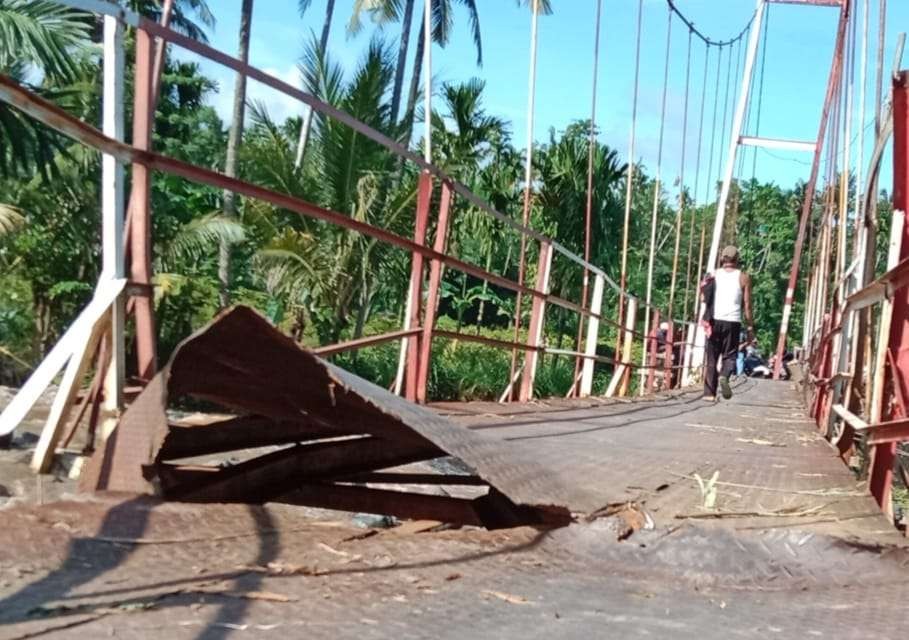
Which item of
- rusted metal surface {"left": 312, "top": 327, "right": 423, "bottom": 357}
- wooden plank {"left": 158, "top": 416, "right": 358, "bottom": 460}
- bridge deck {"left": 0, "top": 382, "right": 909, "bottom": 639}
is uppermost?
rusted metal surface {"left": 312, "top": 327, "right": 423, "bottom": 357}

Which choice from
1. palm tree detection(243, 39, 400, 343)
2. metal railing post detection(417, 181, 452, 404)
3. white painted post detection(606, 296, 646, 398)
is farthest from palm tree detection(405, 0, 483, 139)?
metal railing post detection(417, 181, 452, 404)

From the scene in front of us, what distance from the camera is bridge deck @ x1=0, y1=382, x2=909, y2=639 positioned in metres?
2.06

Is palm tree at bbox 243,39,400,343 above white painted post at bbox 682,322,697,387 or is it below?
above

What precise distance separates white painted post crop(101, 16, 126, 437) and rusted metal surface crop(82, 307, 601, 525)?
149 mm

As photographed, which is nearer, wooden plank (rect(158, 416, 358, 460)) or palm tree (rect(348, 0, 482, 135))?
wooden plank (rect(158, 416, 358, 460))

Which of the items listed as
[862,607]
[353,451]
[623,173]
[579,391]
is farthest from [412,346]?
[623,173]

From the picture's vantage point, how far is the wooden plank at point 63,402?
263 cm

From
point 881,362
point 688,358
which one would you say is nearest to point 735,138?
point 688,358

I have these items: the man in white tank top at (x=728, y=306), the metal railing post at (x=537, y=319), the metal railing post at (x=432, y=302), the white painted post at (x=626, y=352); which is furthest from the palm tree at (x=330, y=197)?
the metal railing post at (x=432, y=302)

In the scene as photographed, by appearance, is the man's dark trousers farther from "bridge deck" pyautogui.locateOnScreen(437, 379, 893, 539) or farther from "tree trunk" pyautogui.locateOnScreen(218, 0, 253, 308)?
"tree trunk" pyautogui.locateOnScreen(218, 0, 253, 308)

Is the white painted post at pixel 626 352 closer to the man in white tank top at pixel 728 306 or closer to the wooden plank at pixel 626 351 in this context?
the wooden plank at pixel 626 351

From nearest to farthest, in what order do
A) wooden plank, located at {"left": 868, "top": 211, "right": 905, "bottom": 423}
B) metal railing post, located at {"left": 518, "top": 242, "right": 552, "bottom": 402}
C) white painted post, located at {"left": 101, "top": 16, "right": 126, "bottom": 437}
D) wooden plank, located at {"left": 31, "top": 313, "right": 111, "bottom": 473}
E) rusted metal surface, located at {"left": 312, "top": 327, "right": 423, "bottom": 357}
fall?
wooden plank, located at {"left": 31, "top": 313, "right": 111, "bottom": 473} → white painted post, located at {"left": 101, "top": 16, "right": 126, "bottom": 437} → wooden plank, located at {"left": 868, "top": 211, "right": 905, "bottom": 423} → rusted metal surface, located at {"left": 312, "top": 327, "right": 423, "bottom": 357} → metal railing post, located at {"left": 518, "top": 242, "right": 552, "bottom": 402}

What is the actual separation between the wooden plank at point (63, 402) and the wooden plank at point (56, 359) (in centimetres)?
2

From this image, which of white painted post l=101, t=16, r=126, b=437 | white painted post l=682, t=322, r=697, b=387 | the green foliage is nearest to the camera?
white painted post l=101, t=16, r=126, b=437
